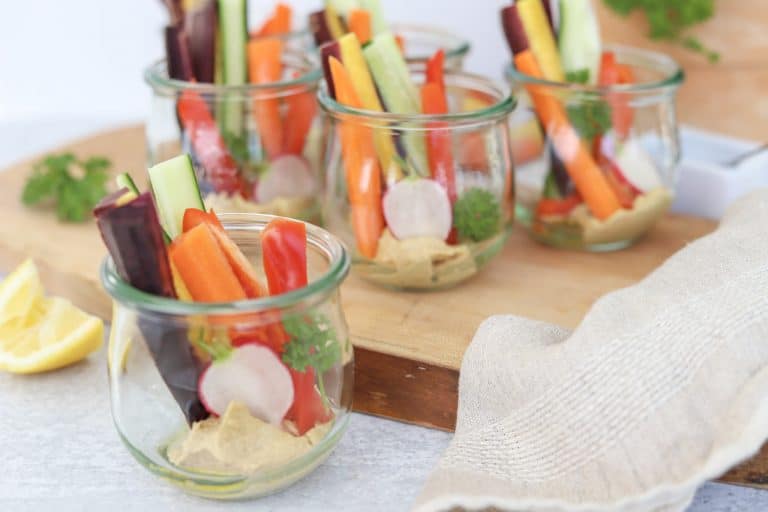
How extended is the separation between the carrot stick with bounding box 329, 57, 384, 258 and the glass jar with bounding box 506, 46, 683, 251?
0.85ft

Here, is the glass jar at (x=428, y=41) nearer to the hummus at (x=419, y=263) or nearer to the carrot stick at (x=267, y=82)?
the carrot stick at (x=267, y=82)

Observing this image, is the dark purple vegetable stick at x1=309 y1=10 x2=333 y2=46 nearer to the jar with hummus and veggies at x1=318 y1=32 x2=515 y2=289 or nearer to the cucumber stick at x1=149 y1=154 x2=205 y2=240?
the jar with hummus and veggies at x1=318 y1=32 x2=515 y2=289

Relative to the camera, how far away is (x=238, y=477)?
928mm

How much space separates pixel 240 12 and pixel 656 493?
0.81 m

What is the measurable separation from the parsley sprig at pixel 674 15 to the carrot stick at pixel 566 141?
0.36 meters

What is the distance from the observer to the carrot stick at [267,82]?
1.36 m

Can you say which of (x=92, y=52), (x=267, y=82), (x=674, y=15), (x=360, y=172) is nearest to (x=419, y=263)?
(x=360, y=172)

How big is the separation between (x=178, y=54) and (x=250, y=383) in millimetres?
574

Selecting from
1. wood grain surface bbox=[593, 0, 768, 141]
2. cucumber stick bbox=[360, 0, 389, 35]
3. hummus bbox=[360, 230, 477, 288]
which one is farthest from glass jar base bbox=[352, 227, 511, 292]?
wood grain surface bbox=[593, 0, 768, 141]

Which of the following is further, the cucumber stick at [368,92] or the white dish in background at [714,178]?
the white dish in background at [714,178]

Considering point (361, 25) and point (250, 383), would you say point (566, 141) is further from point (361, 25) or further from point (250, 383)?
point (250, 383)

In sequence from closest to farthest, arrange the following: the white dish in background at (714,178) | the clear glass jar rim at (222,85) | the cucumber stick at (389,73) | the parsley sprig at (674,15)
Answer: the cucumber stick at (389,73) → the clear glass jar rim at (222,85) → the white dish in background at (714,178) → the parsley sprig at (674,15)

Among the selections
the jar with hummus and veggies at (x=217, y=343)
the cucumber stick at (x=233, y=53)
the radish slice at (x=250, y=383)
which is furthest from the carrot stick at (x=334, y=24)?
the radish slice at (x=250, y=383)

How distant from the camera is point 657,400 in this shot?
92cm
